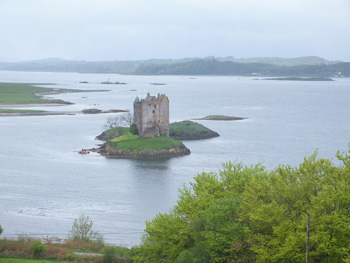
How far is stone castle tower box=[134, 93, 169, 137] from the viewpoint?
257 feet

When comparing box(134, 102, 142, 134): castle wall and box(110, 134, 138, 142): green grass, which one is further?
box(134, 102, 142, 134): castle wall

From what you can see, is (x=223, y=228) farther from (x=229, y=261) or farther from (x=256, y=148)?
(x=256, y=148)

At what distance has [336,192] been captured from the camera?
2391 cm

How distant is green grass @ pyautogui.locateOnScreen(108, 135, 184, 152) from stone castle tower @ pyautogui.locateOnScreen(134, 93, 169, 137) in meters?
2.00

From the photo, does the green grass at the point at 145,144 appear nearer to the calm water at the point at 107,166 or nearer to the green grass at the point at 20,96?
the calm water at the point at 107,166

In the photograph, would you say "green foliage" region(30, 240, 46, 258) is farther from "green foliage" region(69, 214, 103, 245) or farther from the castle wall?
the castle wall

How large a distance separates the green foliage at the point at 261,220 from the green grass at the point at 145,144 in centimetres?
4343

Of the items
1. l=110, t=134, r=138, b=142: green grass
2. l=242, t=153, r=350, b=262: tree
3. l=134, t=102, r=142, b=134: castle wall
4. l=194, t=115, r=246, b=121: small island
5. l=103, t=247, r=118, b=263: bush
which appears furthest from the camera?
l=194, t=115, r=246, b=121: small island

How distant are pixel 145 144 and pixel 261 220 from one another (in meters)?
50.2

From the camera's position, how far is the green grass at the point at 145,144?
73562 mm

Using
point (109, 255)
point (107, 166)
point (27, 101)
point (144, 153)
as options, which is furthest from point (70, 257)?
point (27, 101)

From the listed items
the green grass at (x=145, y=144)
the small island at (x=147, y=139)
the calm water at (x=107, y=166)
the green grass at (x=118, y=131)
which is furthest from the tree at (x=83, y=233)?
the green grass at (x=118, y=131)

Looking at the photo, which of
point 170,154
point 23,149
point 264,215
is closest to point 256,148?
point 170,154

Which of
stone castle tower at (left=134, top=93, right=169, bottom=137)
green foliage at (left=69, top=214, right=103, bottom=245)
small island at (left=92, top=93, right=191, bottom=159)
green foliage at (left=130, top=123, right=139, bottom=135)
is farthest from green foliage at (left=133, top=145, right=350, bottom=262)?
green foliage at (left=130, top=123, right=139, bottom=135)
